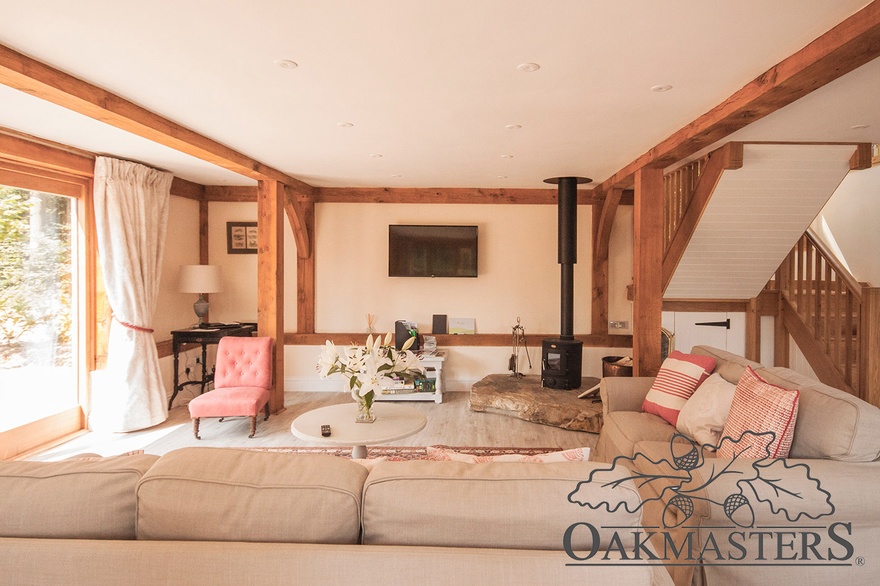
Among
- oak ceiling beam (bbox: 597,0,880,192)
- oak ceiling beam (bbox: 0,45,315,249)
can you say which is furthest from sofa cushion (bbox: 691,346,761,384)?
oak ceiling beam (bbox: 0,45,315,249)

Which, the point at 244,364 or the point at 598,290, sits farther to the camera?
the point at 598,290

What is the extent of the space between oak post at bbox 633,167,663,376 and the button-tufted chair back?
3.19m

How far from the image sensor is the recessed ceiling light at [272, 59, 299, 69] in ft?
7.43

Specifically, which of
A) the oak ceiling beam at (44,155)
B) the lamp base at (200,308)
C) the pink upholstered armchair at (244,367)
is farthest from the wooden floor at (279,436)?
the oak ceiling beam at (44,155)

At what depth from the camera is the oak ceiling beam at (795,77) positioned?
1.82m

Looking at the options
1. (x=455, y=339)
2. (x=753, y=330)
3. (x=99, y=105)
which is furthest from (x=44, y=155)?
(x=753, y=330)

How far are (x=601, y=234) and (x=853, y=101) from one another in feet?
10.1

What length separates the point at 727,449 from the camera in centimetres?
219

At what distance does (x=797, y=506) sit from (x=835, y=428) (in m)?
0.44

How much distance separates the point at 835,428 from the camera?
1.91m

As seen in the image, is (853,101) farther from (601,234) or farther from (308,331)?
(308,331)

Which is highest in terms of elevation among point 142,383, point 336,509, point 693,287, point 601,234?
point 601,234

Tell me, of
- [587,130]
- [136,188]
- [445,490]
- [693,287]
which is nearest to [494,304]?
[693,287]

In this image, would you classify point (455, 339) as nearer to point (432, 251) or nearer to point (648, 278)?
point (432, 251)
